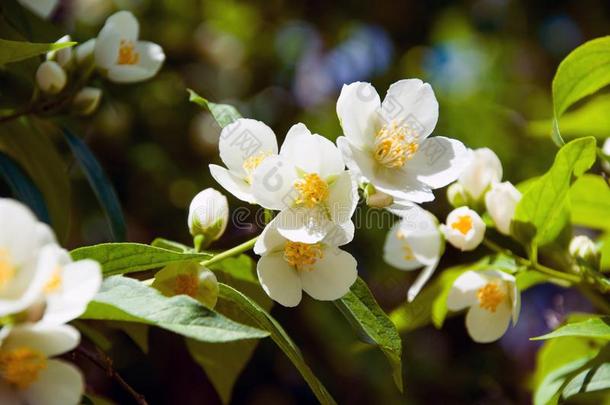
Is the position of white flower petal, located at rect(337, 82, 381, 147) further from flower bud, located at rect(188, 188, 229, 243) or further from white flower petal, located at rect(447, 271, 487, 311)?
white flower petal, located at rect(447, 271, 487, 311)

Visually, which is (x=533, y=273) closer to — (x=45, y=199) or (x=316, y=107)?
(x=45, y=199)

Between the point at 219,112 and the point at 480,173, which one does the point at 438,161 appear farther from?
the point at 219,112

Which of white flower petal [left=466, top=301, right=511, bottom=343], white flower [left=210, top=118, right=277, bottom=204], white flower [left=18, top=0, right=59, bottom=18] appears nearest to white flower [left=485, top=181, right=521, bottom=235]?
white flower petal [left=466, top=301, right=511, bottom=343]

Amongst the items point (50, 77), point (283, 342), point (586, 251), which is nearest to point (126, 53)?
point (50, 77)

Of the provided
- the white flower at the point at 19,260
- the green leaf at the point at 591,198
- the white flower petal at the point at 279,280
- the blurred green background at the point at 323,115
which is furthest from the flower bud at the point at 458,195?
the white flower at the point at 19,260

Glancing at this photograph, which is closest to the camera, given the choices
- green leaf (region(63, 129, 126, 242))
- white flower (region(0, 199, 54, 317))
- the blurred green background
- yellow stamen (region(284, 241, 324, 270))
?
white flower (region(0, 199, 54, 317))

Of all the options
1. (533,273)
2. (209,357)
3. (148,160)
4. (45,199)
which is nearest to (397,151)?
(533,273)

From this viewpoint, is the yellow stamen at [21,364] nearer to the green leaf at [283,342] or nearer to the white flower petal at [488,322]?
the green leaf at [283,342]

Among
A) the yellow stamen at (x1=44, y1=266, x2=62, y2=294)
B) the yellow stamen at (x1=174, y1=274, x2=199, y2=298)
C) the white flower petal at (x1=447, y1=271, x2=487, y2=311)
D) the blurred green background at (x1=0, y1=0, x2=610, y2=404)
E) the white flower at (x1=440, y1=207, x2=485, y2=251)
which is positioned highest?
the yellow stamen at (x1=44, y1=266, x2=62, y2=294)
